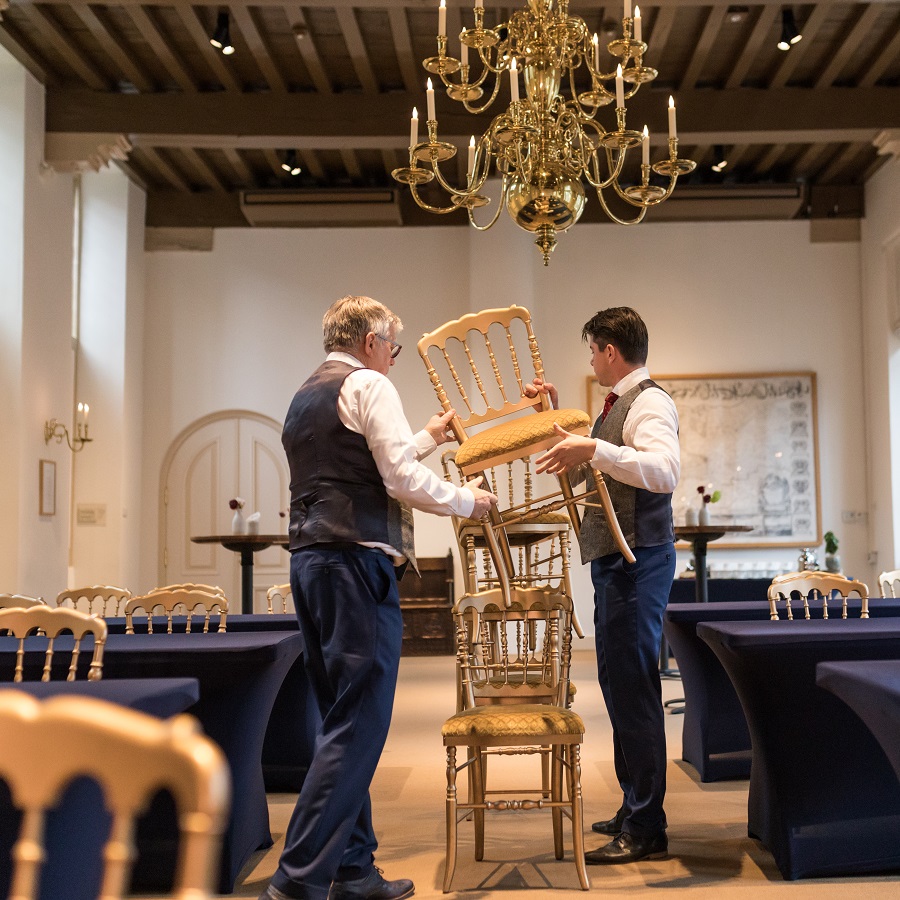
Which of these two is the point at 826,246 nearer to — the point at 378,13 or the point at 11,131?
the point at 378,13

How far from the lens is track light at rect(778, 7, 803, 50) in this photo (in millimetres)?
8031

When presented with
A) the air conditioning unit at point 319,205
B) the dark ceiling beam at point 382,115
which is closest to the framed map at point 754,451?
the dark ceiling beam at point 382,115

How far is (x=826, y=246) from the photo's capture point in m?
11.2

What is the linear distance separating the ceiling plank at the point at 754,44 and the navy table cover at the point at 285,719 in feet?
19.7

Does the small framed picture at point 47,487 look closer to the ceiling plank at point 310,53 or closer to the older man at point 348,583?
the ceiling plank at point 310,53

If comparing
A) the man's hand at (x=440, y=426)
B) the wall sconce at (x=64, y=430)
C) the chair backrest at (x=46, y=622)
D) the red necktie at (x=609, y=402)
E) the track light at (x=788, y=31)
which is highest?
the track light at (x=788, y=31)

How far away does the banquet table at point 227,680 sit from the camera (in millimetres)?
3045

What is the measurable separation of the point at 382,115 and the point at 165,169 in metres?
2.74

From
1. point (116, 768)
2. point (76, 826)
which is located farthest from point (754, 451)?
point (116, 768)

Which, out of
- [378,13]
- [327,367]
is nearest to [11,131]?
[378,13]

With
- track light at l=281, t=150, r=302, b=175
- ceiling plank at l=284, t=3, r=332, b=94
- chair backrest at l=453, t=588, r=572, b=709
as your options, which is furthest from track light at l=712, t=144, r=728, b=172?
chair backrest at l=453, t=588, r=572, b=709

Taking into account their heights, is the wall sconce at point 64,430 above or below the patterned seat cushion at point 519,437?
above

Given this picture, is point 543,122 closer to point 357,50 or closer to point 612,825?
point 612,825

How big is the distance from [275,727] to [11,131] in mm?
6051
